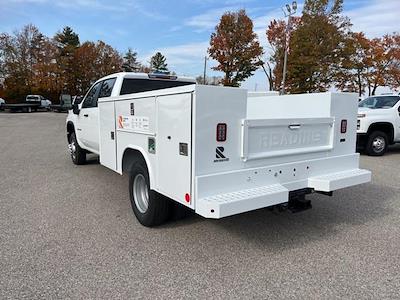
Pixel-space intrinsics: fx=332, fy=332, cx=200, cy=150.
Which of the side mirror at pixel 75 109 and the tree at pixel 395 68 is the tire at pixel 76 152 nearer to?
the side mirror at pixel 75 109

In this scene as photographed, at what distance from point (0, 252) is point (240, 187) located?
2700mm

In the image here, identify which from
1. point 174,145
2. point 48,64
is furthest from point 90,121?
point 48,64

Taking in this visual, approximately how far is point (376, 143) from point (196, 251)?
840 cm

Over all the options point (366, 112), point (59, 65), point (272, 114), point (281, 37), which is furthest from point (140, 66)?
point (272, 114)

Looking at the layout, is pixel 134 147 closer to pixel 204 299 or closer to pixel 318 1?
pixel 204 299

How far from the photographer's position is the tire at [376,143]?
392 inches

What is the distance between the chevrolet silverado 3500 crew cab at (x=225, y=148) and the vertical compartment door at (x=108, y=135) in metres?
0.02

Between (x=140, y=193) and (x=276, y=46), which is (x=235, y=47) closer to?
(x=276, y=46)

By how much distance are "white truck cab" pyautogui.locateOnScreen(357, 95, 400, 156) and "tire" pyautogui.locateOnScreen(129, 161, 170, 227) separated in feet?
25.3

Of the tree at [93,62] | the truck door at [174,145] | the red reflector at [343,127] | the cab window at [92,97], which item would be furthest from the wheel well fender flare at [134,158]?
the tree at [93,62]

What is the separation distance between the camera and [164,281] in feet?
9.94

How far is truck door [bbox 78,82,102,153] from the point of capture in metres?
6.32

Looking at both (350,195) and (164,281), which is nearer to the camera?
(164,281)

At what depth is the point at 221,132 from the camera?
317 centimetres
